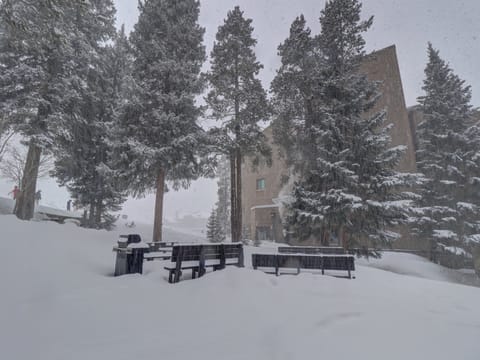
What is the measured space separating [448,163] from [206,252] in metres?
16.6

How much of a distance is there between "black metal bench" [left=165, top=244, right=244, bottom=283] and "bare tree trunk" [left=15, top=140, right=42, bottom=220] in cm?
893

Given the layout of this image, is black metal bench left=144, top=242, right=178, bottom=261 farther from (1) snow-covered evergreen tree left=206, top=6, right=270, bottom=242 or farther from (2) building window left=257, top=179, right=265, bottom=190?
(2) building window left=257, top=179, right=265, bottom=190

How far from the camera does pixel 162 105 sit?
11125 mm

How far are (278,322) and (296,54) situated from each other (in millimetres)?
12844

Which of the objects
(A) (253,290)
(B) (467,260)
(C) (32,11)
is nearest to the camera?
(A) (253,290)

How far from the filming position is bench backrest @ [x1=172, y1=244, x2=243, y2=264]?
546 cm

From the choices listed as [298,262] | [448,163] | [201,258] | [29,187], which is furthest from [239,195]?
[448,163]

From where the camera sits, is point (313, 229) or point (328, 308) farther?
point (313, 229)

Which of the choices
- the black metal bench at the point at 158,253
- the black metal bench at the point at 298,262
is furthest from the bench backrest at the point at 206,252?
the black metal bench at the point at 158,253

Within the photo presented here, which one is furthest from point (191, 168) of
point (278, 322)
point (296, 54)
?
point (278, 322)

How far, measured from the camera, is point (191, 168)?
1160 centimetres

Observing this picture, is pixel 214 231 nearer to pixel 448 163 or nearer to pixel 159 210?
pixel 159 210

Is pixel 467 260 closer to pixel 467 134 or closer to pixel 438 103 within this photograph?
pixel 467 134

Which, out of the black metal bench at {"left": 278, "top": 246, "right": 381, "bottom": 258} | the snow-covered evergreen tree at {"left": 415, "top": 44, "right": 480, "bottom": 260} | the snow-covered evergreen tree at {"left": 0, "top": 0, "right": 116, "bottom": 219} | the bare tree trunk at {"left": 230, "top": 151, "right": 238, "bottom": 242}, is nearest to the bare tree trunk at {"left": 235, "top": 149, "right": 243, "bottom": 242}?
the bare tree trunk at {"left": 230, "top": 151, "right": 238, "bottom": 242}
